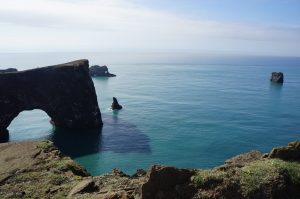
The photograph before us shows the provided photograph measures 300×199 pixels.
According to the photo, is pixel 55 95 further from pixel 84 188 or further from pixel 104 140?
pixel 84 188

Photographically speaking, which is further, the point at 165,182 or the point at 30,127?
the point at 30,127

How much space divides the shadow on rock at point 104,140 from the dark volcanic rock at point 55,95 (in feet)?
13.0

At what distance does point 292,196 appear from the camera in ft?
72.8

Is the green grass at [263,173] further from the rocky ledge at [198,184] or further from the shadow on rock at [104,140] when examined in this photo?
the shadow on rock at [104,140]

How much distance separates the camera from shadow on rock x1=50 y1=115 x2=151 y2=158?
3093 inches

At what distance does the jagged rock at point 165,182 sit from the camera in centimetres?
2222

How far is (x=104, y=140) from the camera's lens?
283ft

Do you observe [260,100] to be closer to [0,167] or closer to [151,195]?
[0,167]

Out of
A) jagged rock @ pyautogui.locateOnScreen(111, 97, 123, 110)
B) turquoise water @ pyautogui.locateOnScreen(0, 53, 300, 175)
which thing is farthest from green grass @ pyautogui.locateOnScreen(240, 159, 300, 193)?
jagged rock @ pyautogui.locateOnScreen(111, 97, 123, 110)

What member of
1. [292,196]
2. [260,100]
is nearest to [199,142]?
[292,196]

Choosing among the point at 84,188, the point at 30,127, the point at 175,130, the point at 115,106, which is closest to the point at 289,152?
the point at 84,188

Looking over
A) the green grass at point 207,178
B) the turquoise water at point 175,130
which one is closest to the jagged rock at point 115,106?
the turquoise water at point 175,130

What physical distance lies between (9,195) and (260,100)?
419ft

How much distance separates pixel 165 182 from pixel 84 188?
378 inches
